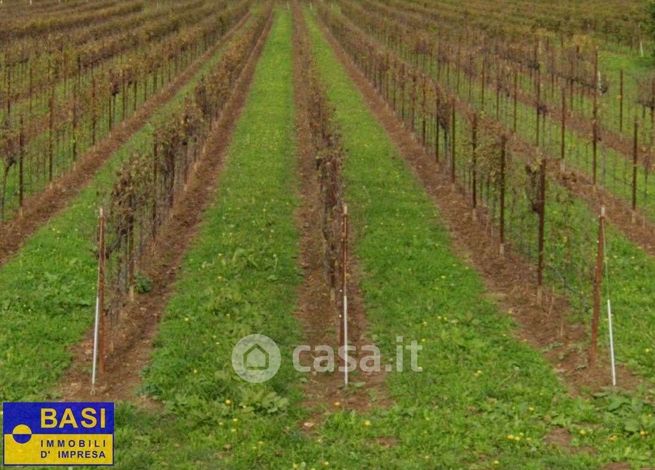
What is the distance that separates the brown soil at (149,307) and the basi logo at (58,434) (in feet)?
2.86

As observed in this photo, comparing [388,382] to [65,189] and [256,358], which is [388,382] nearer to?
[256,358]

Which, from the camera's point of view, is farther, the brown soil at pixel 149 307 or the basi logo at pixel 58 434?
the brown soil at pixel 149 307

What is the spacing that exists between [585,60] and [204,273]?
1089 inches

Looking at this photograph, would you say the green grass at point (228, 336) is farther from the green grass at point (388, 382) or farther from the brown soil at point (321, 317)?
the brown soil at point (321, 317)

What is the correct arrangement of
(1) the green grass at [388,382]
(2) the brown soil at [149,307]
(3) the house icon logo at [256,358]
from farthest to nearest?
(3) the house icon logo at [256,358]
(2) the brown soil at [149,307]
(1) the green grass at [388,382]

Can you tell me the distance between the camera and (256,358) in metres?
11.5


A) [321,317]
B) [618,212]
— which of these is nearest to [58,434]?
[321,317]

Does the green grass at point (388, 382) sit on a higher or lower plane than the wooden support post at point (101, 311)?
lower

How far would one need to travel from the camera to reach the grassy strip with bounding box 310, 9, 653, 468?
9.15 m

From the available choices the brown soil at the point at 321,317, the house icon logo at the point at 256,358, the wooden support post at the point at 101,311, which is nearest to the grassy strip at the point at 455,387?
the brown soil at the point at 321,317

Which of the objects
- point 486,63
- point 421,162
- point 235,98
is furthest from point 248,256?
point 486,63

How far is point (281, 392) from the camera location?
415 inches

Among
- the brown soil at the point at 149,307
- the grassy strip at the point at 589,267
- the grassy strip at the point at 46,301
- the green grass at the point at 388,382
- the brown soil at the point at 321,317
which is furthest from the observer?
the grassy strip at the point at 589,267

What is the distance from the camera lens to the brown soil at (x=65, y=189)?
17031mm
